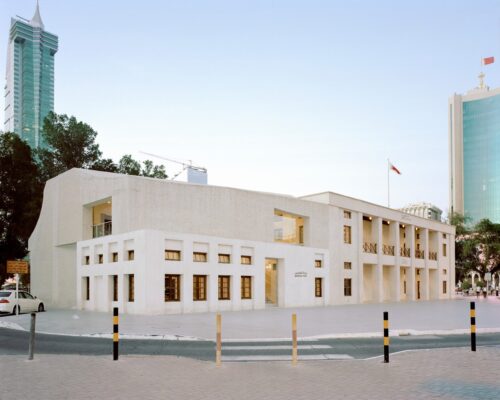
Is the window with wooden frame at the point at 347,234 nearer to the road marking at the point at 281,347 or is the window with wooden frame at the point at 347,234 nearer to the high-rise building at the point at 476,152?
the road marking at the point at 281,347

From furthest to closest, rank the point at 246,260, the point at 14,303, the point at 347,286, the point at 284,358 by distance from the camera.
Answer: the point at 347,286 < the point at 246,260 < the point at 14,303 < the point at 284,358

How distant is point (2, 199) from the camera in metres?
57.8

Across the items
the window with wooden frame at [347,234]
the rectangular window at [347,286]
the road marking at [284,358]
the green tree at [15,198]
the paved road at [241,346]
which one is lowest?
the rectangular window at [347,286]

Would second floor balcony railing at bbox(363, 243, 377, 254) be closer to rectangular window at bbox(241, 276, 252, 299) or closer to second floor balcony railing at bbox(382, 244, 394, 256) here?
second floor balcony railing at bbox(382, 244, 394, 256)

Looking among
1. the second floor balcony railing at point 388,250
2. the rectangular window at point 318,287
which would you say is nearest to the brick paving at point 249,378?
the rectangular window at point 318,287

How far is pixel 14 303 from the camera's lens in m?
29.2

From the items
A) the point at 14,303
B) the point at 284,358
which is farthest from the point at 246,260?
the point at 284,358

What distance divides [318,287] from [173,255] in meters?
16.5

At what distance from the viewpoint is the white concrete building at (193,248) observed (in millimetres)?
33125

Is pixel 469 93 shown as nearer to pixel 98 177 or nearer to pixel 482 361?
pixel 98 177

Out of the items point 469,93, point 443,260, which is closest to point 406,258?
point 443,260

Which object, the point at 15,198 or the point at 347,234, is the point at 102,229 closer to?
the point at 347,234

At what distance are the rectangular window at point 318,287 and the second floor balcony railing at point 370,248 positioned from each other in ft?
30.1

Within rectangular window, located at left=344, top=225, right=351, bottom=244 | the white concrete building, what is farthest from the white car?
rectangular window, located at left=344, top=225, right=351, bottom=244
